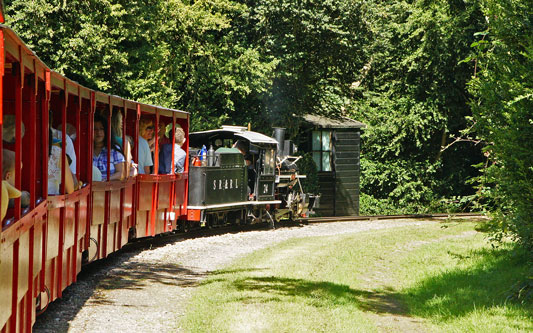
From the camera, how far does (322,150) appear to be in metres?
29.7

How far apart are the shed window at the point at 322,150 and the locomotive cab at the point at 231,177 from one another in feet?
27.6

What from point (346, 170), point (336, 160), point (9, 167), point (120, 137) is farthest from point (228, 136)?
point (9, 167)

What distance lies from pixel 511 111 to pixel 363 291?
11.9 ft

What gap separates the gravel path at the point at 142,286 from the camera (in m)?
8.30

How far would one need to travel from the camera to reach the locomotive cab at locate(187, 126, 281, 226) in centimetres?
1725

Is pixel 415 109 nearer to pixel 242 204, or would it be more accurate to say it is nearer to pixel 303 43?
pixel 303 43

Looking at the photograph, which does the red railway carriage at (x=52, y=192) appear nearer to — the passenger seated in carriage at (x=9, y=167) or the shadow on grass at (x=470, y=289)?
the passenger seated in carriage at (x=9, y=167)

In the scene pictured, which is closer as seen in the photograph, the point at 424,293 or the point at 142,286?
the point at 142,286

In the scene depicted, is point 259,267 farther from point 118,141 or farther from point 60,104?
point 60,104

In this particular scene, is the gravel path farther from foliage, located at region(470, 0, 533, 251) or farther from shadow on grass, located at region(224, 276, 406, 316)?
foliage, located at region(470, 0, 533, 251)

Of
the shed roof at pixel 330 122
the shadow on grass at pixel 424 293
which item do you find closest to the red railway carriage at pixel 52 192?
the shadow on grass at pixel 424 293

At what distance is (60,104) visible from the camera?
8305 millimetres

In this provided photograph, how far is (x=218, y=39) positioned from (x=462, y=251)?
13811 millimetres

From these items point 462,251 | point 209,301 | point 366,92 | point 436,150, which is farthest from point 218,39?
point 209,301
